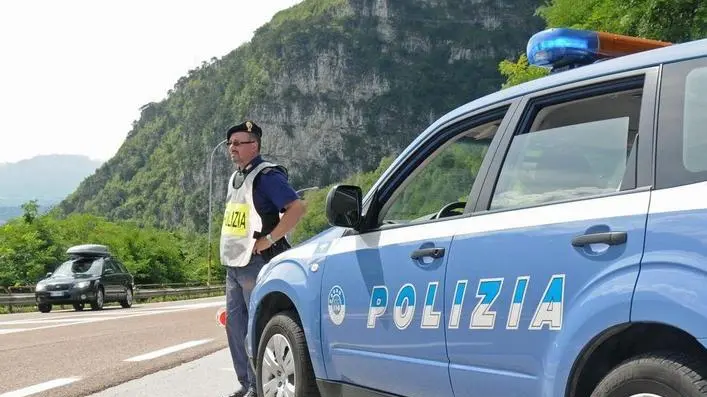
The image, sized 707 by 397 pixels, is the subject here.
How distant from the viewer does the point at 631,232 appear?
275 cm

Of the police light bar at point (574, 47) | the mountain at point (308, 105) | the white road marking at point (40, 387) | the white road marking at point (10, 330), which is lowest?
the white road marking at point (40, 387)

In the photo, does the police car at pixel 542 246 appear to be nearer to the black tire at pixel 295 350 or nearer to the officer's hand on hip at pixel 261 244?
the black tire at pixel 295 350

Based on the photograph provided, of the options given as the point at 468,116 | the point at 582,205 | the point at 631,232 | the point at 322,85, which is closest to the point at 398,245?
the point at 468,116

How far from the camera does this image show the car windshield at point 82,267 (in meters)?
23.1

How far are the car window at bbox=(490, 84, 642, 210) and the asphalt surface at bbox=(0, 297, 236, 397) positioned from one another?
4413 millimetres

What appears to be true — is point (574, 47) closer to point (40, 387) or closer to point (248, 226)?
point (248, 226)

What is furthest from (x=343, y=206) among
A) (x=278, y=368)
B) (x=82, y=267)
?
(x=82, y=267)

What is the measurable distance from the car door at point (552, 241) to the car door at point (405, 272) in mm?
138

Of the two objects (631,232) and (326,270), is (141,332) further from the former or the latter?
(631,232)

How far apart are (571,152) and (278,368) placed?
2430mm

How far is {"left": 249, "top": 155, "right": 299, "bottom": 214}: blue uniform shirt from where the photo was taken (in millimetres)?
5996

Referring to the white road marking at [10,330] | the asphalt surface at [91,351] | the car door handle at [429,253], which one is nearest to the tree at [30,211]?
the asphalt surface at [91,351]

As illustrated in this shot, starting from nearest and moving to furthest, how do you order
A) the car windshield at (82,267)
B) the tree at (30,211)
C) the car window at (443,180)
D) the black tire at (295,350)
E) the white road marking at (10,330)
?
the car window at (443,180) → the black tire at (295,350) → the white road marking at (10,330) → the car windshield at (82,267) → the tree at (30,211)

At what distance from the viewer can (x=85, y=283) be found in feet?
73.0
